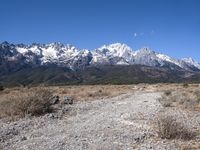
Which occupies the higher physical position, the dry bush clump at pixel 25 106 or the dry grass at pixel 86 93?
the dry grass at pixel 86 93

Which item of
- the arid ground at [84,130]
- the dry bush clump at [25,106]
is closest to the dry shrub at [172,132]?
the arid ground at [84,130]

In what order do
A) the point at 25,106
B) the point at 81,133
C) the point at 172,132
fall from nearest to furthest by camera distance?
the point at 172,132 < the point at 81,133 < the point at 25,106

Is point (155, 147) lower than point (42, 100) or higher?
lower

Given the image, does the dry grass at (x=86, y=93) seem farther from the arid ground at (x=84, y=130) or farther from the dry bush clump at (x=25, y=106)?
the arid ground at (x=84, y=130)

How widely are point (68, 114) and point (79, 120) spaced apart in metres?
4.35

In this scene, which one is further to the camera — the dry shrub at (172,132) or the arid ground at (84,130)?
the dry shrub at (172,132)

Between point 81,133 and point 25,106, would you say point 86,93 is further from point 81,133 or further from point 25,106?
point 81,133

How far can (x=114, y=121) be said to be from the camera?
Answer: 25.7 meters

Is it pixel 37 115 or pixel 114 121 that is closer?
pixel 114 121

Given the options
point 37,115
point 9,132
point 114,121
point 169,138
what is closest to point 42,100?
point 37,115

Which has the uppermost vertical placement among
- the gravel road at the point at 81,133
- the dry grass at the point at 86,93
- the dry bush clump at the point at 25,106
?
the dry grass at the point at 86,93

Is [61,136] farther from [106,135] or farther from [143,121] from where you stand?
[143,121]

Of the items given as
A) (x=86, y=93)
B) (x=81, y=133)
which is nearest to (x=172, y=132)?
(x=81, y=133)

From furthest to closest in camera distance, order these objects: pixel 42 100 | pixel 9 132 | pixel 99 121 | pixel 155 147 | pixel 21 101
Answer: pixel 42 100, pixel 21 101, pixel 99 121, pixel 9 132, pixel 155 147
